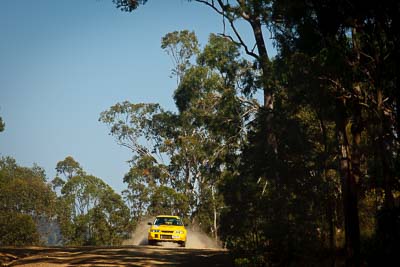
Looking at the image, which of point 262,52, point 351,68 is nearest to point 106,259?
point 351,68

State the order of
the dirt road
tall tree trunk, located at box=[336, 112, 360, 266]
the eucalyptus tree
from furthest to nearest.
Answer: the dirt road, tall tree trunk, located at box=[336, 112, 360, 266], the eucalyptus tree

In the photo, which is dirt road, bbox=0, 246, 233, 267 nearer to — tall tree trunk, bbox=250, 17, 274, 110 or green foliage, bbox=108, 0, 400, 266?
green foliage, bbox=108, 0, 400, 266

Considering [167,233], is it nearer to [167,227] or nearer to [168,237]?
[168,237]

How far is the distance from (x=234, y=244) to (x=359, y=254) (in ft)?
13.8

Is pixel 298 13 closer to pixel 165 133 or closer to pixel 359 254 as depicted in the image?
pixel 359 254

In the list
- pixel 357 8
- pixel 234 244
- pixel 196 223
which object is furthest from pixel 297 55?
pixel 196 223

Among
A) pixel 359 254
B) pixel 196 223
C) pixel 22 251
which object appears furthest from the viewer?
pixel 196 223

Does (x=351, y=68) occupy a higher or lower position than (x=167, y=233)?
higher

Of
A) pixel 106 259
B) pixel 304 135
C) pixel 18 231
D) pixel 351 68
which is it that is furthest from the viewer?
pixel 18 231

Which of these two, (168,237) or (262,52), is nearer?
(262,52)

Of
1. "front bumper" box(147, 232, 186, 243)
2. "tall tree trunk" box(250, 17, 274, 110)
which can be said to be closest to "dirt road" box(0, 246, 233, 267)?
"front bumper" box(147, 232, 186, 243)

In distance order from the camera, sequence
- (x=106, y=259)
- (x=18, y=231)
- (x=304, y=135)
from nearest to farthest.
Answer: (x=106, y=259), (x=304, y=135), (x=18, y=231)

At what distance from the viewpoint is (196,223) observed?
5269 cm

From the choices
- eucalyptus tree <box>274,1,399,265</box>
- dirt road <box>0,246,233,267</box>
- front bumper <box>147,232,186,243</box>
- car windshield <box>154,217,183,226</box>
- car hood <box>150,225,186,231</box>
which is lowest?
dirt road <box>0,246,233,267</box>
